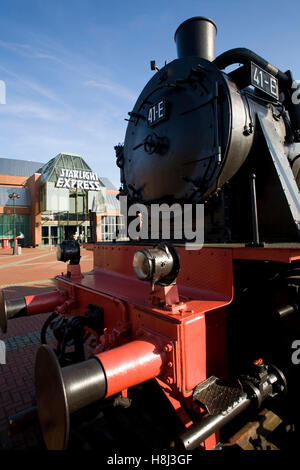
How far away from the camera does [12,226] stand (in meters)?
26.9

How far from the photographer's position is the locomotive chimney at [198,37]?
345 centimetres

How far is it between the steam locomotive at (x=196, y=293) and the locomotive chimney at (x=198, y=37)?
0.02 meters

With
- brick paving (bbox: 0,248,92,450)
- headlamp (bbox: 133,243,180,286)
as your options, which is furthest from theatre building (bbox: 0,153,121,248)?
headlamp (bbox: 133,243,180,286)

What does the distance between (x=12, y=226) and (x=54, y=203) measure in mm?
5633

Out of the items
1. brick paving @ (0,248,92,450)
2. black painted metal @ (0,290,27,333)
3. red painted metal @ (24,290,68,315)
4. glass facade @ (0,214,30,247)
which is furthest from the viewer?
glass facade @ (0,214,30,247)

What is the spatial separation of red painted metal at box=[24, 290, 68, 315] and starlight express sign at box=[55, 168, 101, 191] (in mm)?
23904

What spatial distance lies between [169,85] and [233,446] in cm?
342

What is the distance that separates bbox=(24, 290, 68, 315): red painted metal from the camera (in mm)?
2820

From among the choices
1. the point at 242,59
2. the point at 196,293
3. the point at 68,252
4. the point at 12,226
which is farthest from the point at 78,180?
the point at 196,293

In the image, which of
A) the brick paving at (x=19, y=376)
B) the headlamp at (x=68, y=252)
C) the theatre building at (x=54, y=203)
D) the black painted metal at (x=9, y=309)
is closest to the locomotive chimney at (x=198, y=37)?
the headlamp at (x=68, y=252)

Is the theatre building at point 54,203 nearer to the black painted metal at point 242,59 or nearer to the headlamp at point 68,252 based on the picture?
the headlamp at point 68,252

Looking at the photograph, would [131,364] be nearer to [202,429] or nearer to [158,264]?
[202,429]

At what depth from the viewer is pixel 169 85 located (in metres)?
2.89

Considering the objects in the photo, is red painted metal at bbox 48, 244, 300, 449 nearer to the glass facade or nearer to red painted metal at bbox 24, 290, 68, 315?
red painted metal at bbox 24, 290, 68, 315
